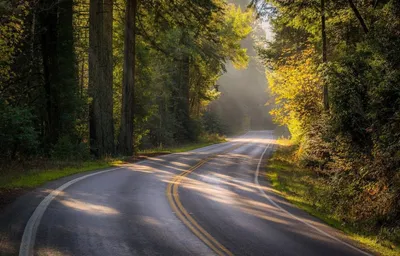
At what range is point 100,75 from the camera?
2175 centimetres

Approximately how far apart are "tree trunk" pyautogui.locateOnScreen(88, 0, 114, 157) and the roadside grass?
365 inches

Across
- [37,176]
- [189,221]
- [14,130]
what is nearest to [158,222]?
[189,221]

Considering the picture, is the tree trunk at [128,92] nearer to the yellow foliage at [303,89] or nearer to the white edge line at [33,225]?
the yellow foliage at [303,89]

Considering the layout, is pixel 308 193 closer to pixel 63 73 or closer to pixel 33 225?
pixel 33 225

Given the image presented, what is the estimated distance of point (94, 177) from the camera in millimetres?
14719

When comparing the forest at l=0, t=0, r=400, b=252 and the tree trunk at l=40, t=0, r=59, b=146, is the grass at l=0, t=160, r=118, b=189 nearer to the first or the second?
the forest at l=0, t=0, r=400, b=252

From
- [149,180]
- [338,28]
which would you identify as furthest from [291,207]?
[338,28]

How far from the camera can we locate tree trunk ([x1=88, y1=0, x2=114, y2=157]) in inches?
843

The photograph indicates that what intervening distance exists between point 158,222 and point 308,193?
7.89m

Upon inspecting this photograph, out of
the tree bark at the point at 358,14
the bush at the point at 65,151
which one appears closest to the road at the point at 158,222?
the bush at the point at 65,151

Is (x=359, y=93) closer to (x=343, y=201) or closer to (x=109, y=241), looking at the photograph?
(x=343, y=201)

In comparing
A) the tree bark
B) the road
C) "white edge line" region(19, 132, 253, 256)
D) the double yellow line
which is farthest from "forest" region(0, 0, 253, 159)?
the tree bark

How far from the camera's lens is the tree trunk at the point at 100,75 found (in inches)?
843

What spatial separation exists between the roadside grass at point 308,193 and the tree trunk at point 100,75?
928cm
